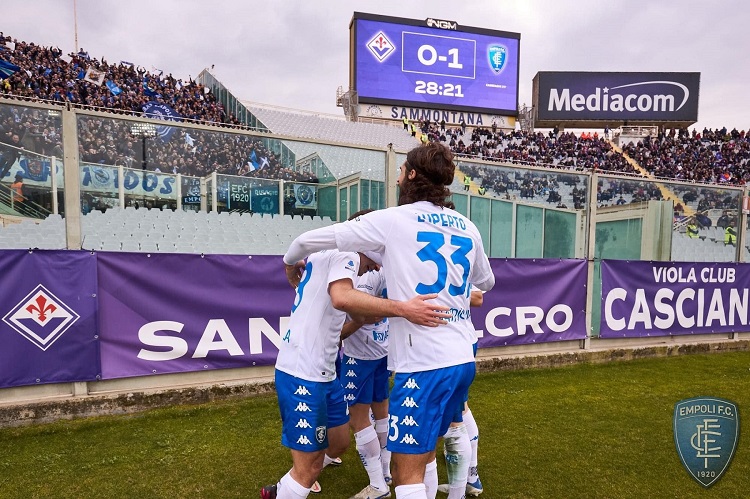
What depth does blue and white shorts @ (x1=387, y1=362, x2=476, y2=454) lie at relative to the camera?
2.06 m

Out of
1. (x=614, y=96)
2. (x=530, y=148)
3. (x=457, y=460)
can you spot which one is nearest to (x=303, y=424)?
(x=457, y=460)

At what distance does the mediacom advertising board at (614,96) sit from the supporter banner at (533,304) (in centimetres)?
3913

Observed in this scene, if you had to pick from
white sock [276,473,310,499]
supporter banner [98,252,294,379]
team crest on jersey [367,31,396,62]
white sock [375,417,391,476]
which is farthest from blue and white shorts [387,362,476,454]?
team crest on jersey [367,31,396,62]

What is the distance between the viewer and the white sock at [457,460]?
2807 mm

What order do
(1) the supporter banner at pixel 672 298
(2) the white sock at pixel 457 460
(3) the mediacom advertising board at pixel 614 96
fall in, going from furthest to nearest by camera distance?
(3) the mediacom advertising board at pixel 614 96, (1) the supporter banner at pixel 672 298, (2) the white sock at pixel 457 460

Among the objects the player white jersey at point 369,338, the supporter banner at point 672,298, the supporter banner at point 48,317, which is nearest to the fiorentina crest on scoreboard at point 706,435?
the player white jersey at point 369,338

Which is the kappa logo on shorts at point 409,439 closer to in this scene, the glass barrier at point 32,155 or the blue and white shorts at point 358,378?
the blue and white shorts at point 358,378

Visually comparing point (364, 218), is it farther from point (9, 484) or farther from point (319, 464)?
point (9, 484)

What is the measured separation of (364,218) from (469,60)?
37.4 metres

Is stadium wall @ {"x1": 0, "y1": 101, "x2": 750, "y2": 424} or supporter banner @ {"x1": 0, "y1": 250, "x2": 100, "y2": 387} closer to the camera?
supporter banner @ {"x1": 0, "y1": 250, "x2": 100, "y2": 387}

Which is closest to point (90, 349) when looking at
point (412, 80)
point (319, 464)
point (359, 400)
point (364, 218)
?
point (359, 400)

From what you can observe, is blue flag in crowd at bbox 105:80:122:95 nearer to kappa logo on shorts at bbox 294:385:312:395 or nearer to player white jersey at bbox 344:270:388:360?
player white jersey at bbox 344:270:388:360

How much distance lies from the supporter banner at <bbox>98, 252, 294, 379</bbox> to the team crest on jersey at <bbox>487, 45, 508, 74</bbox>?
118 ft

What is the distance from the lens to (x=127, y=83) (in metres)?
24.2
